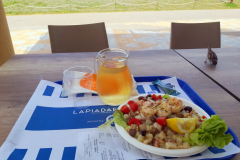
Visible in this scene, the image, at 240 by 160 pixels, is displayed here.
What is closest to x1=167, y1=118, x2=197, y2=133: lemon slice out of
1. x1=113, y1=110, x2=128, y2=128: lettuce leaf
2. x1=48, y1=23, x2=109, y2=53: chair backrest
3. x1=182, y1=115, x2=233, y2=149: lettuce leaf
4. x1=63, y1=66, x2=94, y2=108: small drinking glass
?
x1=182, y1=115, x2=233, y2=149: lettuce leaf

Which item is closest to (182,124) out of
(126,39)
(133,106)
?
(133,106)

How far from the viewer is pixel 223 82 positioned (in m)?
0.90

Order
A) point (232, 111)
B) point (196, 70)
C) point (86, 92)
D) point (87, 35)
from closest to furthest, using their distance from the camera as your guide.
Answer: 1. point (232, 111)
2. point (86, 92)
3. point (196, 70)
4. point (87, 35)

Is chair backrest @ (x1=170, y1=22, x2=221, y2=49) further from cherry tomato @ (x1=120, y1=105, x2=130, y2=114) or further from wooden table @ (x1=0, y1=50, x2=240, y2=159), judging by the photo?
cherry tomato @ (x1=120, y1=105, x2=130, y2=114)

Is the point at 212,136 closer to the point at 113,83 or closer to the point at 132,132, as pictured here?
the point at 132,132

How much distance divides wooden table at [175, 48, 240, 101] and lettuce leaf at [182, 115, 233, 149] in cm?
34

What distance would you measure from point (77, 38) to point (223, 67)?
40.1 inches

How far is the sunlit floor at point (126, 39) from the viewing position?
3410 mm

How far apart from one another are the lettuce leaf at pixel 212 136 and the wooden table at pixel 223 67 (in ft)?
1.13

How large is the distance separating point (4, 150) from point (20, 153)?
46 mm

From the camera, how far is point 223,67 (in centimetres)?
105

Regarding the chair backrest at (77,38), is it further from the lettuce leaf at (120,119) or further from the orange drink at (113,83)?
the lettuce leaf at (120,119)

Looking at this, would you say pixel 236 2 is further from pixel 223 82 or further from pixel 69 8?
pixel 223 82

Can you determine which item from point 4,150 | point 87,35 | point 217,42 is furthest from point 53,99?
point 217,42
